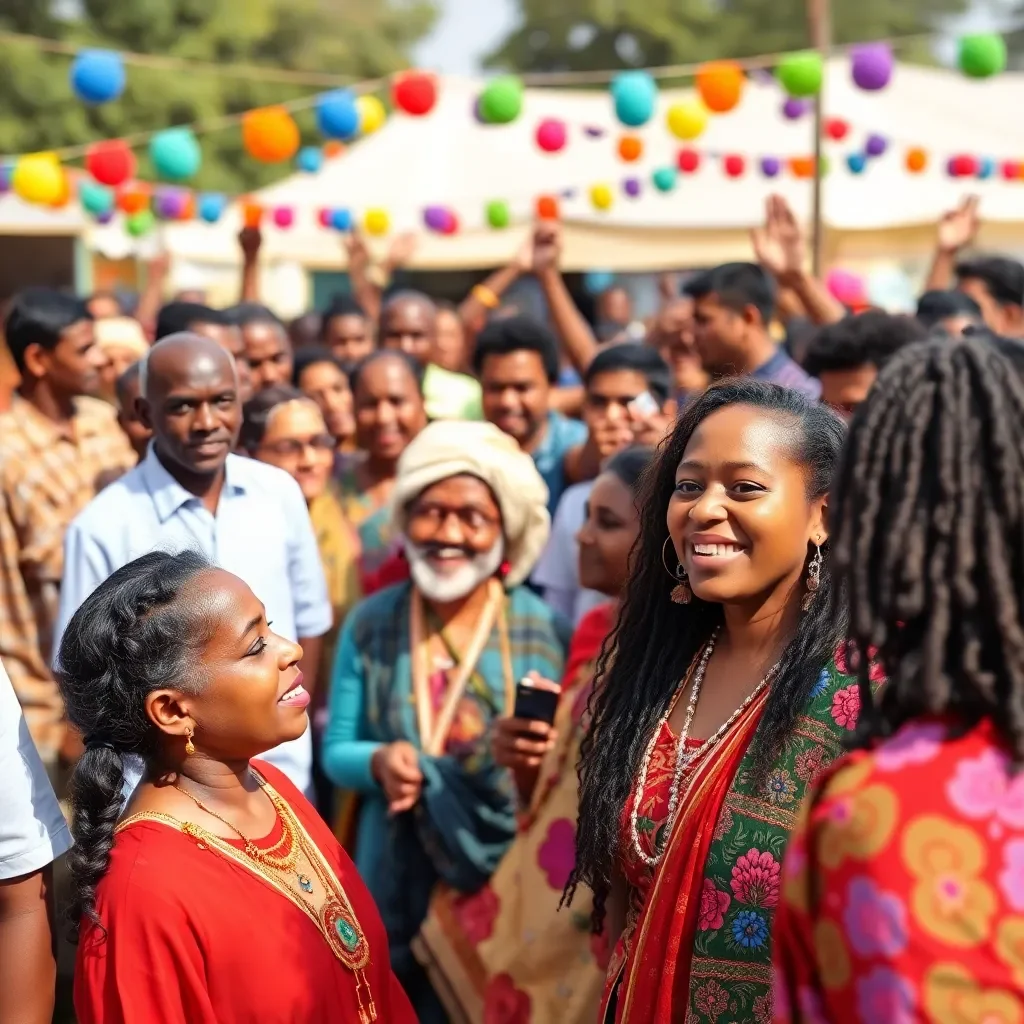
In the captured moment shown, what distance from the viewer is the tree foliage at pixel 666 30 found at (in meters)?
37.0

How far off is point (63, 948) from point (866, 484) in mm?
4154

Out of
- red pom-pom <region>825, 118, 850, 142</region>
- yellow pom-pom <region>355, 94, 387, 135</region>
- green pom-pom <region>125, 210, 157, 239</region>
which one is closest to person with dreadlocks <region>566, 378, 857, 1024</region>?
yellow pom-pom <region>355, 94, 387, 135</region>

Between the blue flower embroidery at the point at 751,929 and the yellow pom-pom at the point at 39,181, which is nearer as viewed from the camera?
the blue flower embroidery at the point at 751,929

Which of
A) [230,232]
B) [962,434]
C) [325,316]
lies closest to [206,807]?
[962,434]

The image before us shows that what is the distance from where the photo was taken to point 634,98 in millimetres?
8844

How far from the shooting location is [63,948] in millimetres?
4941

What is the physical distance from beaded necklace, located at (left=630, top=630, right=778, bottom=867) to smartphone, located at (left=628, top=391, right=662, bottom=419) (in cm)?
257

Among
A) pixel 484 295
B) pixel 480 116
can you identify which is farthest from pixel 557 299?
pixel 480 116

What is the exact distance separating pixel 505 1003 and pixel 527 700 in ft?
2.61

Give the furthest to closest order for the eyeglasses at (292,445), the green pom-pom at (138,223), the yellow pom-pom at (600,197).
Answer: the green pom-pom at (138,223) → the yellow pom-pom at (600,197) → the eyeglasses at (292,445)

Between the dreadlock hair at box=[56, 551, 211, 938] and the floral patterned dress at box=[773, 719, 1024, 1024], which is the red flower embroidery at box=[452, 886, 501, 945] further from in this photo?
the floral patterned dress at box=[773, 719, 1024, 1024]

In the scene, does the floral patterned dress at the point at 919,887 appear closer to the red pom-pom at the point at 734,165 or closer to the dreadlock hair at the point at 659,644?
the dreadlock hair at the point at 659,644

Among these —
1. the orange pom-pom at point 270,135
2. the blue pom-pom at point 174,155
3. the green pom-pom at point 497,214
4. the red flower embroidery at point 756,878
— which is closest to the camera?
the red flower embroidery at point 756,878

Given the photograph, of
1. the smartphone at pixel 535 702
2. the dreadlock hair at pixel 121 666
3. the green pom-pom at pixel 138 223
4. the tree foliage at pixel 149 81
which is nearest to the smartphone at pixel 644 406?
the smartphone at pixel 535 702
